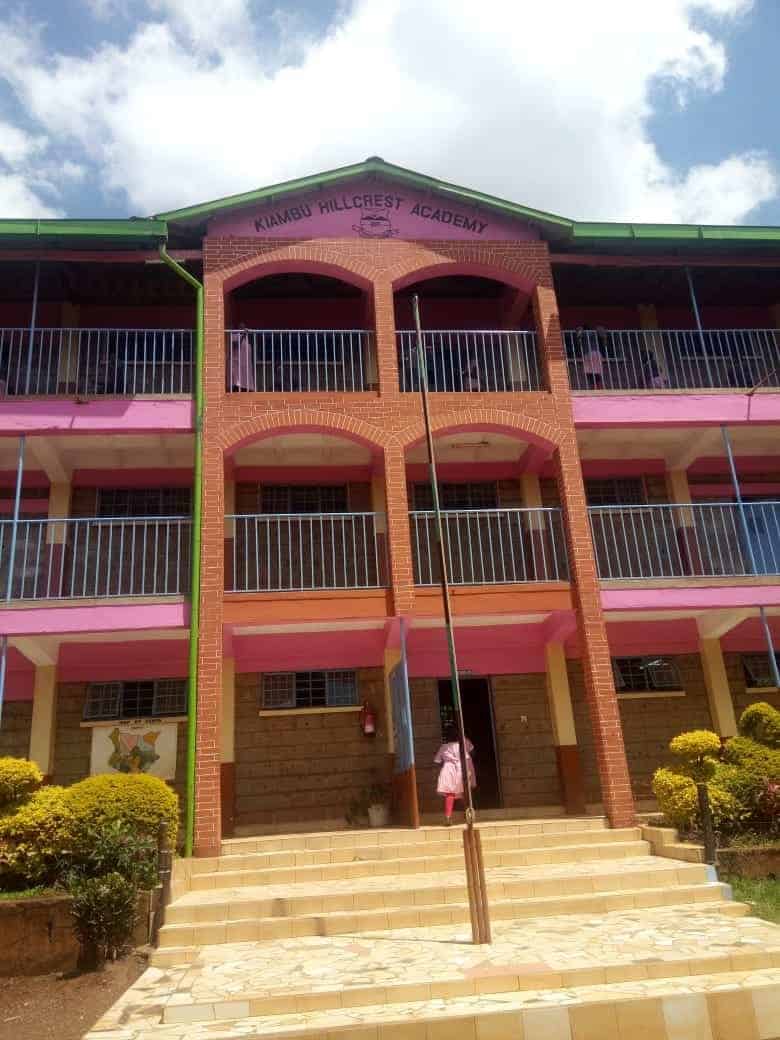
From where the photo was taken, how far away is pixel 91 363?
14820 millimetres

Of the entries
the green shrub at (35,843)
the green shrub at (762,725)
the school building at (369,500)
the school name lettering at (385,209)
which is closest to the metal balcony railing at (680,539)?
the school building at (369,500)

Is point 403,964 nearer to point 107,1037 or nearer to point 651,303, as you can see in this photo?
point 107,1037

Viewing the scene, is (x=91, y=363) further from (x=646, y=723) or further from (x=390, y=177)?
(x=646, y=723)

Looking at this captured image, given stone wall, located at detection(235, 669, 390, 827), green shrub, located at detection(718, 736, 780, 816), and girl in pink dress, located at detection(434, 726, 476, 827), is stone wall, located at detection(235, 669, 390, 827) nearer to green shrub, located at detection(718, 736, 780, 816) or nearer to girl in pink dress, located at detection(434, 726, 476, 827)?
girl in pink dress, located at detection(434, 726, 476, 827)

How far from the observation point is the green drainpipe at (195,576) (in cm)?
1097

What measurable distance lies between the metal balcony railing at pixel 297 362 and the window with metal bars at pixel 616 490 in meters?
4.64

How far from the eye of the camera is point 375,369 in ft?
48.1

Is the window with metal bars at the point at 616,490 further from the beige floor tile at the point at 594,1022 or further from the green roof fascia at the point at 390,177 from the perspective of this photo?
the beige floor tile at the point at 594,1022

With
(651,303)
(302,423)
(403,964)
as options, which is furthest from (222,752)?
(651,303)

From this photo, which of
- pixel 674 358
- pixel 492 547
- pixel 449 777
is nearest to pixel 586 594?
pixel 492 547

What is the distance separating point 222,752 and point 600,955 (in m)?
7.76

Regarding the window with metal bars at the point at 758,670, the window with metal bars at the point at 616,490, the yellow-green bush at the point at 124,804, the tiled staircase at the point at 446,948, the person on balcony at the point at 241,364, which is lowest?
the tiled staircase at the point at 446,948

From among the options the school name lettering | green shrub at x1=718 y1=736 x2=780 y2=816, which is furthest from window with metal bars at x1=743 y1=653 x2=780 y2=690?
the school name lettering

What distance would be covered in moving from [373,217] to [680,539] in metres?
8.07
